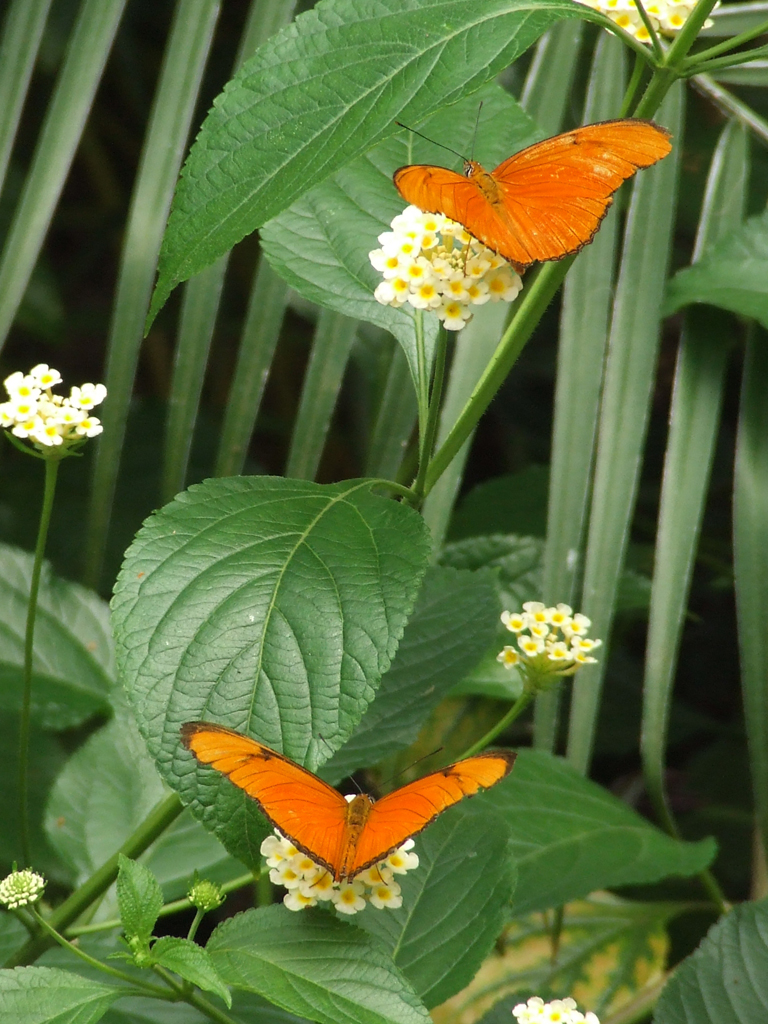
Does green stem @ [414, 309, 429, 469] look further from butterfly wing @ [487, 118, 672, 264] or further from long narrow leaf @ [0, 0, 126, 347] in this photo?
long narrow leaf @ [0, 0, 126, 347]

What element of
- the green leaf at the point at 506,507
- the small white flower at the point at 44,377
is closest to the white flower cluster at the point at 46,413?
the small white flower at the point at 44,377

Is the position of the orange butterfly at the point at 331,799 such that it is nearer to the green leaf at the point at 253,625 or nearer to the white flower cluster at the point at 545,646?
the green leaf at the point at 253,625

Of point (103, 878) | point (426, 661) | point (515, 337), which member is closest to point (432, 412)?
point (515, 337)

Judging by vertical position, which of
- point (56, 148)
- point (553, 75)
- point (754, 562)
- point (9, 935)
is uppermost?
point (553, 75)

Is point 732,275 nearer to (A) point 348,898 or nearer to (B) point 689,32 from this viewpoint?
(B) point 689,32

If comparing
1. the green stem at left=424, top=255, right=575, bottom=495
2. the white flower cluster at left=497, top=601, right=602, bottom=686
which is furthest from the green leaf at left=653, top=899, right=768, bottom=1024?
the green stem at left=424, top=255, right=575, bottom=495

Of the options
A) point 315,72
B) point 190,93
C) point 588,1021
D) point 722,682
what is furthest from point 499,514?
point 315,72
